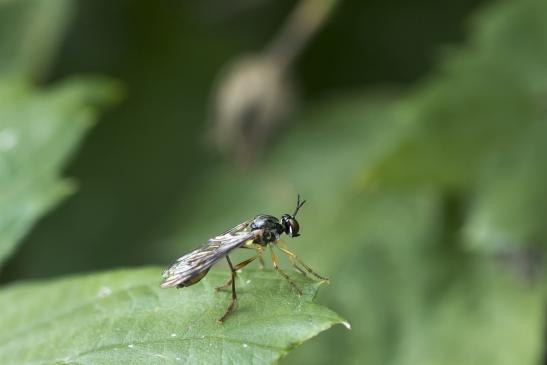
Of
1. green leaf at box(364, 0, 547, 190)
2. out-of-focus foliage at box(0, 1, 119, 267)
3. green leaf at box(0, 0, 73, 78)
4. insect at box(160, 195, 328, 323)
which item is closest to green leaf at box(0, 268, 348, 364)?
insect at box(160, 195, 328, 323)

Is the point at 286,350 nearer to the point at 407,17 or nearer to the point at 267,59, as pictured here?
the point at 267,59

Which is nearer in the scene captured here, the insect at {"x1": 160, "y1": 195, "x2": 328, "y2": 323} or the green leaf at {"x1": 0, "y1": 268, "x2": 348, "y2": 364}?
the green leaf at {"x1": 0, "y1": 268, "x2": 348, "y2": 364}

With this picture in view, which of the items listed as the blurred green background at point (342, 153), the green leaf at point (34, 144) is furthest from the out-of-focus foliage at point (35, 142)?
the blurred green background at point (342, 153)

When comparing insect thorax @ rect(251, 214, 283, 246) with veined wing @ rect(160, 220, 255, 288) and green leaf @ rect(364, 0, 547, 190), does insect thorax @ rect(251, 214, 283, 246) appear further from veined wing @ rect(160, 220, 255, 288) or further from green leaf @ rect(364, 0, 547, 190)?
green leaf @ rect(364, 0, 547, 190)

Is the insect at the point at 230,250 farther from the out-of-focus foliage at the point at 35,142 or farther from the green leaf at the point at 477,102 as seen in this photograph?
the green leaf at the point at 477,102

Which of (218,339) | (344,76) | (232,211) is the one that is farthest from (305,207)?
(218,339)
